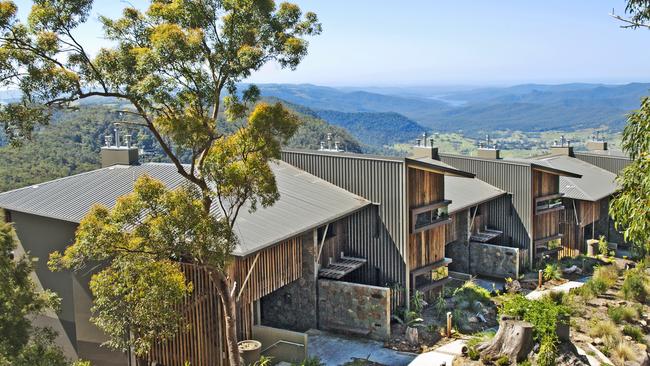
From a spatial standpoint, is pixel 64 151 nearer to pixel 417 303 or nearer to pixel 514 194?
pixel 514 194

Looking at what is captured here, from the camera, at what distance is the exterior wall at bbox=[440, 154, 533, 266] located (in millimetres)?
23906

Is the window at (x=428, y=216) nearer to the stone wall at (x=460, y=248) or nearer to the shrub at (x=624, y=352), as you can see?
the stone wall at (x=460, y=248)

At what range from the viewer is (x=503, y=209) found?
24.5 m

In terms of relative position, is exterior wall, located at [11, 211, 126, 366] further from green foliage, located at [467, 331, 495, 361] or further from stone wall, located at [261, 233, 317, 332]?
green foliage, located at [467, 331, 495, 361]

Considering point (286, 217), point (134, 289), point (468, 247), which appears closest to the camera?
point (134, 289)

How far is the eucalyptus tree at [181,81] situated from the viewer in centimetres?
917

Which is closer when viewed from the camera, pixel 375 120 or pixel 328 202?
pixel 328 202

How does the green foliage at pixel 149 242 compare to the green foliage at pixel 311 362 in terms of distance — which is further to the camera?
the green foliage at pixel 311 362

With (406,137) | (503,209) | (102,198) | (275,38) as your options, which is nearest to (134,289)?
(275,38)

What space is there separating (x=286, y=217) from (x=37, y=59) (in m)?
7.76

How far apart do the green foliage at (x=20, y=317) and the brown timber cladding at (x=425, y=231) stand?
404 inches

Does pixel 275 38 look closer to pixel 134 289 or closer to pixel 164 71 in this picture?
pixel 164 71

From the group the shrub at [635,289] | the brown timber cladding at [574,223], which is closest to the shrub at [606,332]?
the shrub at [635,289]

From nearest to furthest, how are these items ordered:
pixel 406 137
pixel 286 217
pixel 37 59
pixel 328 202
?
pixel 37 59 < pixel 286 217 < pixel 328 202 < pixel 406 137
